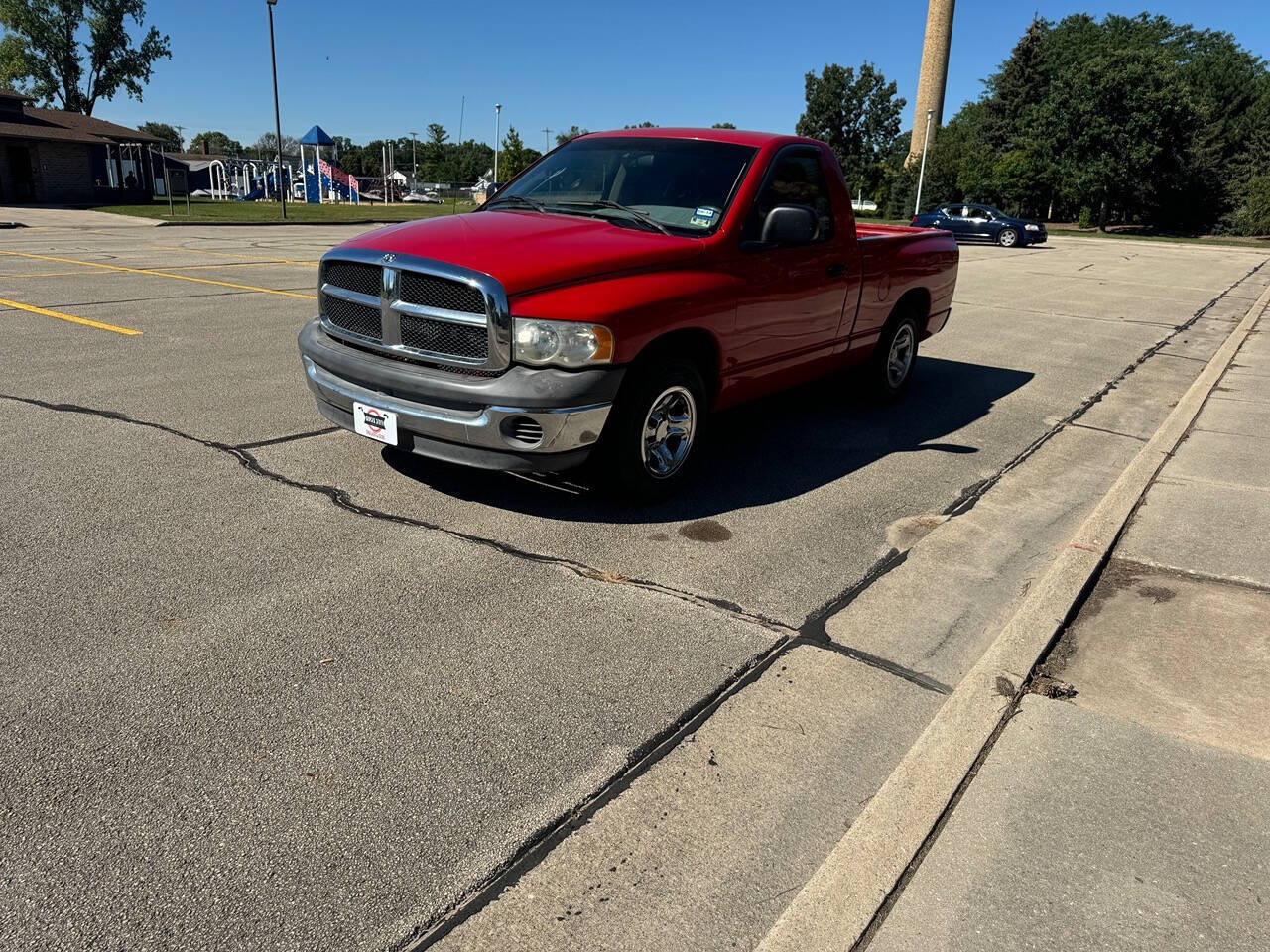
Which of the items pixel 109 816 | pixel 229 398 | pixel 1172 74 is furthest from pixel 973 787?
pixel 1172 74

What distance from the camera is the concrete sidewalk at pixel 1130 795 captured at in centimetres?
232

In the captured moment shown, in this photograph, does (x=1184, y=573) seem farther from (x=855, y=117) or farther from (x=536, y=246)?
(x=855, y=117)

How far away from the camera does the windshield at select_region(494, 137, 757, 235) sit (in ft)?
17.5

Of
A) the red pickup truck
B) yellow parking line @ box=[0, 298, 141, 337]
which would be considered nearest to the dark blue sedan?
yellow parking line @ box=[0, 298, 141, 337]

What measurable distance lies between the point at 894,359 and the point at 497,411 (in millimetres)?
4382

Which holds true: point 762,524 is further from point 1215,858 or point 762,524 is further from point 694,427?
point 1215,858

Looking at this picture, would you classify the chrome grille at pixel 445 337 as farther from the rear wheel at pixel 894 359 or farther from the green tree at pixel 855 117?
the green tree at pixel 855 117

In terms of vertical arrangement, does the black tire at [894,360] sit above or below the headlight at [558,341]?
below

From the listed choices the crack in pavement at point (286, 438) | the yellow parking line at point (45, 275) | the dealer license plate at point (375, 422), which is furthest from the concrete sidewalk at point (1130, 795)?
the yellow parking line at point (45, 275)

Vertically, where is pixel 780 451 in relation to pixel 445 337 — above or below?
below

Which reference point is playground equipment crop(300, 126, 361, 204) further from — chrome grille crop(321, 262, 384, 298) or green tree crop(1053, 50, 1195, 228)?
chrome grille crop(321, 262, 384, 298)

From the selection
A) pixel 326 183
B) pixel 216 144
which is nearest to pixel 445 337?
pixel 326 183

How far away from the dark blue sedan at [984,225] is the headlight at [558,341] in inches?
1340

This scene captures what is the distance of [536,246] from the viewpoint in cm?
468
